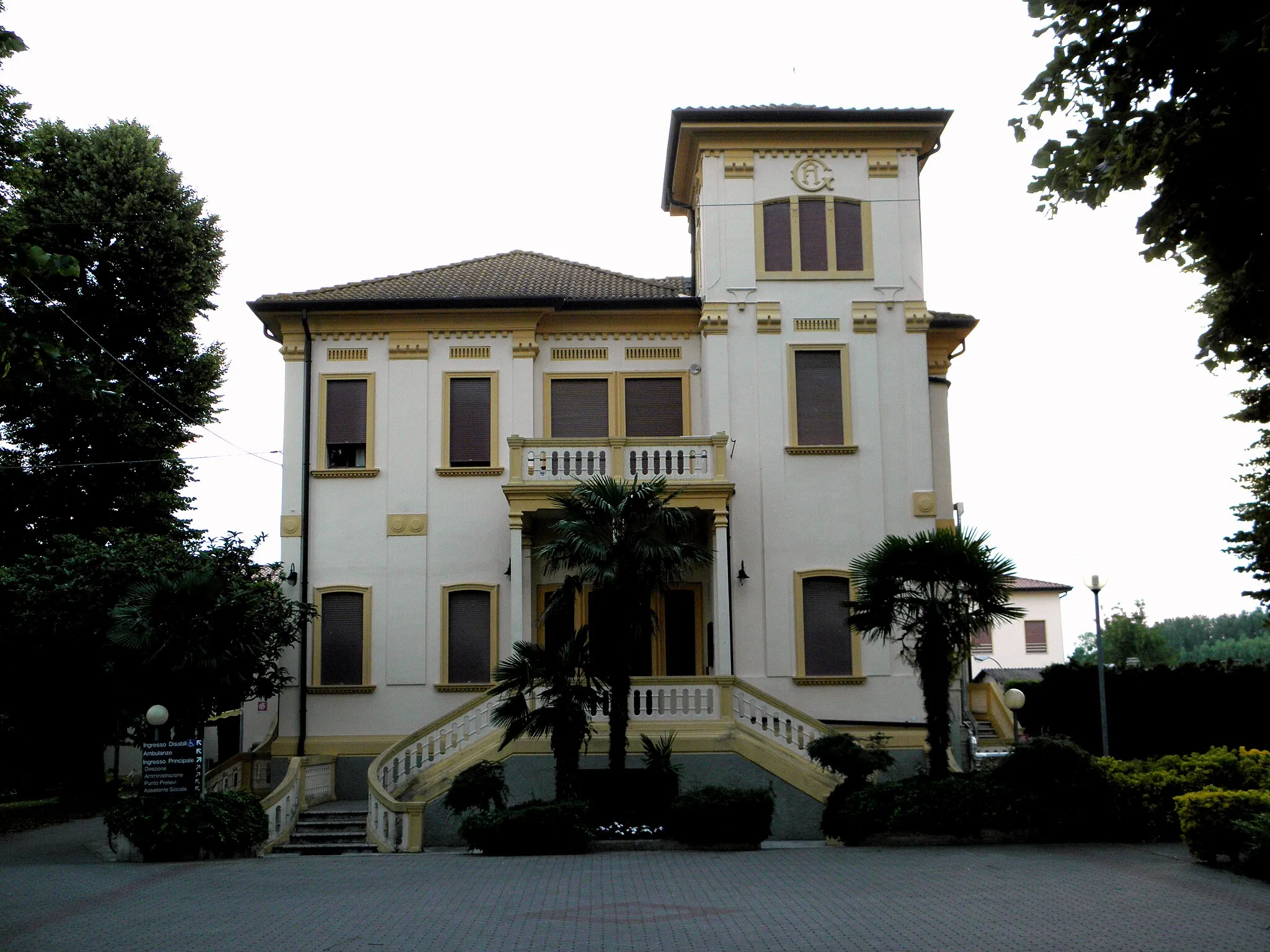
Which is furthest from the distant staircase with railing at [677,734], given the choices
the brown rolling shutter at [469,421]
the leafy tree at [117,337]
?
the leafy tree at [117,337]

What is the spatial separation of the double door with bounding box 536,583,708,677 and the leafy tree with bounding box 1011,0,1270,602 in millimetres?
14653

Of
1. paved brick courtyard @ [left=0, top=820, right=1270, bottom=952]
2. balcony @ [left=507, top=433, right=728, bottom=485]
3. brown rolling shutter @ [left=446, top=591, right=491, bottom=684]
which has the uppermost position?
balcony @ [left=507, top=433, right=728, bottom=485]

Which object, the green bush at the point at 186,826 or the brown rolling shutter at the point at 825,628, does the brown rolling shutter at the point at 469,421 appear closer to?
the brown rolling shutter at the point at 825,628

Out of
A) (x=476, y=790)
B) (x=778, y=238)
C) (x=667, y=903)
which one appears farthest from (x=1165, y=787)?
(x=778, y=238)

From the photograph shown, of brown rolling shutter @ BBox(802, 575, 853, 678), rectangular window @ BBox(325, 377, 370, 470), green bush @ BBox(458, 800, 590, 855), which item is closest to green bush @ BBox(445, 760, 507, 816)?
green bush @ BBox(458, 800, 590, 855)

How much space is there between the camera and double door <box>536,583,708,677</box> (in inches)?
953

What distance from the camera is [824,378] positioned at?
24531mm

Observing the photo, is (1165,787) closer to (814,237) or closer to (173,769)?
(814,237)

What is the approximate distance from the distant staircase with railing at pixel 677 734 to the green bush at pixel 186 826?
7.04 ft

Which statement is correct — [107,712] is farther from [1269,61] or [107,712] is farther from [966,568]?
[1269,61]

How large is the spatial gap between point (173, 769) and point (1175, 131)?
606 inches

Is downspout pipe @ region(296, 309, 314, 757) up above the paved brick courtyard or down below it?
above

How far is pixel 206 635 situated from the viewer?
65.1 feet

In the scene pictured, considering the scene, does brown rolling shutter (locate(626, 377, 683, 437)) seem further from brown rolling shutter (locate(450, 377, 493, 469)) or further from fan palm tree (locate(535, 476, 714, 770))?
fan palm tree (locate(535, 476, 714, 770))
